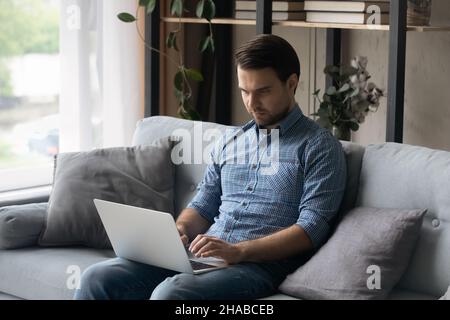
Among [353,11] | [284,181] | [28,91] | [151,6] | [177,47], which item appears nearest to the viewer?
[284,181]

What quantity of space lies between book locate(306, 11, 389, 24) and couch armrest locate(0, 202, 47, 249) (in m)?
1.21

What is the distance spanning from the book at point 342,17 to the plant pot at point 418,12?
0.44 ft

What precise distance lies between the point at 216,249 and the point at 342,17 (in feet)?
3.77

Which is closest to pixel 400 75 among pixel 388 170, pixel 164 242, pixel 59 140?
pixel 388 170

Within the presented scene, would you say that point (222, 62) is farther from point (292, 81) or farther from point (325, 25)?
point (292, 81)

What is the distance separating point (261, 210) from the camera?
263 cm

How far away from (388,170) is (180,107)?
1.44m

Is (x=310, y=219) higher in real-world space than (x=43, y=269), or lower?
higher

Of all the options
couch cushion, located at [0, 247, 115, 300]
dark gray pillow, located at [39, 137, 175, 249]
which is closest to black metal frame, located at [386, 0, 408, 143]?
dark gray pillow, located at [39, 137, 175, 249]

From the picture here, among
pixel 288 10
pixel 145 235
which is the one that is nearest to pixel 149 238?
pixel 145 235

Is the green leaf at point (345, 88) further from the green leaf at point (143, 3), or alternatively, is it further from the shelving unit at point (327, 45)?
the green leaf at point (143, 3)

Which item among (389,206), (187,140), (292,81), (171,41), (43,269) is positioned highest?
(171,41)

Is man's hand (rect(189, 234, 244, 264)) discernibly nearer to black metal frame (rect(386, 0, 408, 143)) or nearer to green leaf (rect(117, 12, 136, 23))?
black metal frame (rect(386, 0, 408, 143))

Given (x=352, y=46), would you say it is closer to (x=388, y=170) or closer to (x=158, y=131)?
(x=158, y=131)
